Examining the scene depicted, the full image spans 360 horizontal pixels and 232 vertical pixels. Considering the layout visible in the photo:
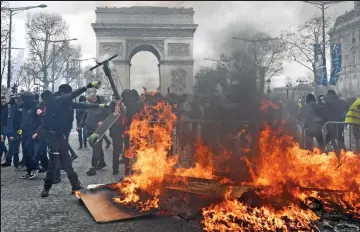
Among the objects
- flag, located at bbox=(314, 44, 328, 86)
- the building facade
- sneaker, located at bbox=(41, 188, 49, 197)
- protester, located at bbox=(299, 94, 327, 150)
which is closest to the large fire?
sneaker, located at bbox=(41, 188, 49, 197)

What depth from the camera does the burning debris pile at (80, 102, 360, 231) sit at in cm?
417

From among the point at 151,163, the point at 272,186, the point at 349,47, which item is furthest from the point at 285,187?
the point at 349,47

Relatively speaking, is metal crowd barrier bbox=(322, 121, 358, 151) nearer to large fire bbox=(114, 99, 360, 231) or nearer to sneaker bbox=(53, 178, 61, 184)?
large fire bbox=(114, 99, 360, 231)

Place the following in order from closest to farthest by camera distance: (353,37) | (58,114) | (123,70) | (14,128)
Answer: (58,114)
(14,128)
(353,37)
(123,70)

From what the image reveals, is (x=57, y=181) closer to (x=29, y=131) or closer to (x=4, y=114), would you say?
(x=29, y=131)

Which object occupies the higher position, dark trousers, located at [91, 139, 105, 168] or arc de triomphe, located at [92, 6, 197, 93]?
arc de triomphe, located at [92, 6, 197, 93]

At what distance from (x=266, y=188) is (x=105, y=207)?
221 cm

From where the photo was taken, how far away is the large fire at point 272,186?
4.16 m

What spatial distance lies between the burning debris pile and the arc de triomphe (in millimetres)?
31867

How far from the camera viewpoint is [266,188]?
14.9 feet

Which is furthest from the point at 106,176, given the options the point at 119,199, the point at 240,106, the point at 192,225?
the point at 192,225

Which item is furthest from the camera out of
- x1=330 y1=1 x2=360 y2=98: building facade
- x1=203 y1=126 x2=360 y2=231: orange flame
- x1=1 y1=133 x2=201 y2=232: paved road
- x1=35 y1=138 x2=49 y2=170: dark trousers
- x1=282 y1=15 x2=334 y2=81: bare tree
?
x1=282 y1=15 x2=334 y2=81: bare tree

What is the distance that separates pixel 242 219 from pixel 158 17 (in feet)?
120

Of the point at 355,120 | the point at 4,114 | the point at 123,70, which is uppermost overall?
the point at 123,70
